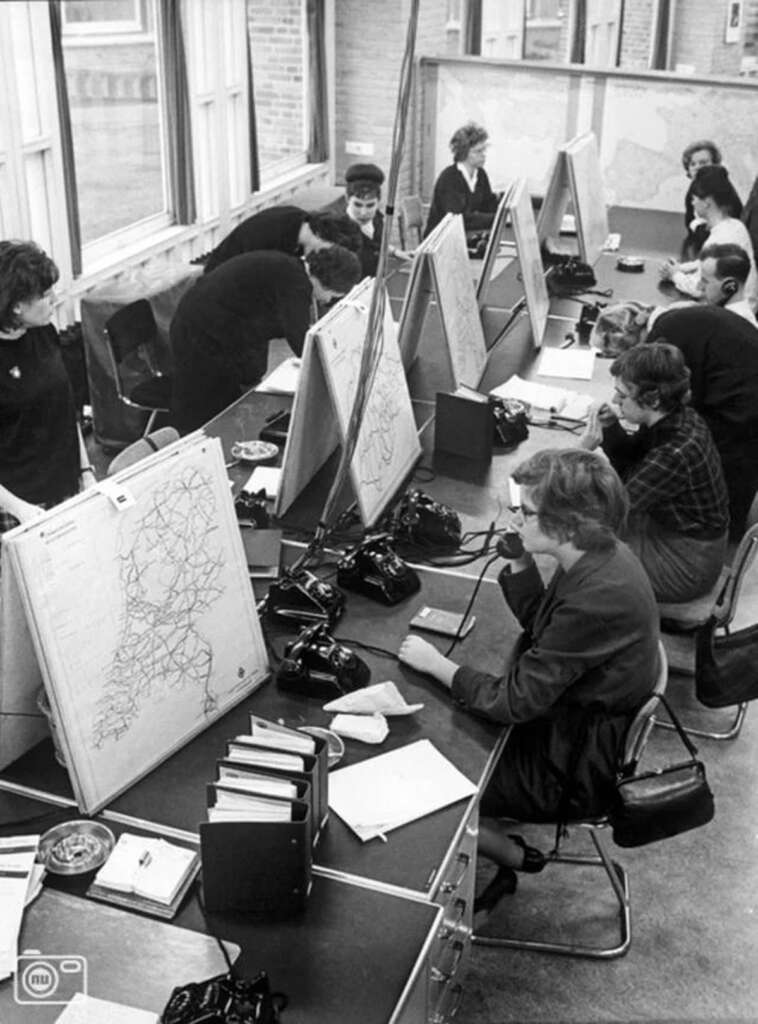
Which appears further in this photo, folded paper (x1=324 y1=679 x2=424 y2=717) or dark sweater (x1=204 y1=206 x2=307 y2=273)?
dark sweater (x1=204 y1=206 x2=307 y2=273)

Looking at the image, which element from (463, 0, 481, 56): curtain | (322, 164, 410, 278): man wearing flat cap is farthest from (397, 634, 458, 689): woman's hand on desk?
(463, 0, 481, 56): curtain

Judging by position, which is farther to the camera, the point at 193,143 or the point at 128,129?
the point at 128,129

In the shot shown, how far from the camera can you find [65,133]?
6.19 m

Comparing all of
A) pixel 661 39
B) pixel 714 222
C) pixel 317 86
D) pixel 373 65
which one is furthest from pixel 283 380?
pixel 661 39

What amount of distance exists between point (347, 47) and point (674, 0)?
25.6 feet

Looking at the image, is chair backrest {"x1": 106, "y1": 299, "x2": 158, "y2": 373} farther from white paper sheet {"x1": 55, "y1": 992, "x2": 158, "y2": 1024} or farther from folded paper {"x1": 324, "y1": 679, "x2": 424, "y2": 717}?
white paper sheet {"x1": 55, "y1": 992, "x2": 158, "y2": 1024}

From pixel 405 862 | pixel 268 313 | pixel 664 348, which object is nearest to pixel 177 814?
pixel 405 862

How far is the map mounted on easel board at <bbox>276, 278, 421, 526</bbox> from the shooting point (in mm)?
3375

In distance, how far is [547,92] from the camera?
392 inches

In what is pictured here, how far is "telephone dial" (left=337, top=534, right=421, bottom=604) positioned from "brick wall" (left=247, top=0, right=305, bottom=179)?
261 inches

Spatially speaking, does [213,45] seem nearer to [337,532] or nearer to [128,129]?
[337,532]

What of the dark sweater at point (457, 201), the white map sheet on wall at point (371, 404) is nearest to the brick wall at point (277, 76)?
the dark sweater at point (457, 201)

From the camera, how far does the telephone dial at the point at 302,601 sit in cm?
304

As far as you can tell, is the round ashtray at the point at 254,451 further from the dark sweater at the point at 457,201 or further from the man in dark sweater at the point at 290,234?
the dark sweater at the point at 457,201
